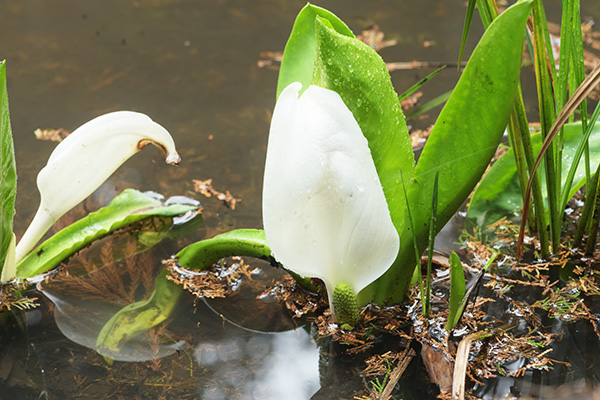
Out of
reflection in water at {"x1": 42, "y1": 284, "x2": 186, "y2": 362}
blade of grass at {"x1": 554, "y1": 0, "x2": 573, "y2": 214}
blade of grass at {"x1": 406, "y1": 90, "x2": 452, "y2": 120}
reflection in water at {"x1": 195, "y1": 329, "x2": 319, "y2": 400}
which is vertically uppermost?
blade of grass at {"x1": 554, "y1": 0, "x2": 573, "y2": 214}

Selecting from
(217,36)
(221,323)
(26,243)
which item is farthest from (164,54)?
(221,323)

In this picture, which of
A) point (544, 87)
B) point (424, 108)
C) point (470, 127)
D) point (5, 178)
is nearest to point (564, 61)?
point (544, 87)

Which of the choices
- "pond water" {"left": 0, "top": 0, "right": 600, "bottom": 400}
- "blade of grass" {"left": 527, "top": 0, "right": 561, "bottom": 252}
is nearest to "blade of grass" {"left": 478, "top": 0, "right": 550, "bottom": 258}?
"blade of grass" {"left": 527, "top": 0, "right": 561, "bottom": 252}

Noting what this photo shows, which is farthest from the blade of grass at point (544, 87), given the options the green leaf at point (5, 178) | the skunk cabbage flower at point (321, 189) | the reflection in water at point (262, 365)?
the green leaf at point (5, 178)

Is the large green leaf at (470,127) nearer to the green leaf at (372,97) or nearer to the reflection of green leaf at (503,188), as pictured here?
the green leaf at (372,97)

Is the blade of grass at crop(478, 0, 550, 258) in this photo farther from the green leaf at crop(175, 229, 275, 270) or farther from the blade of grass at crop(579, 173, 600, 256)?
the green leaf at crop(175, 229, 275, 270)

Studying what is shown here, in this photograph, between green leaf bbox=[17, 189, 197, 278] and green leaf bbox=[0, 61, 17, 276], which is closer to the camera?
green leaf bbox=[0, 61, 17, 276]

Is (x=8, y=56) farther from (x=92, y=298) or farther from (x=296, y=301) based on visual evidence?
(x=296, y=301)
